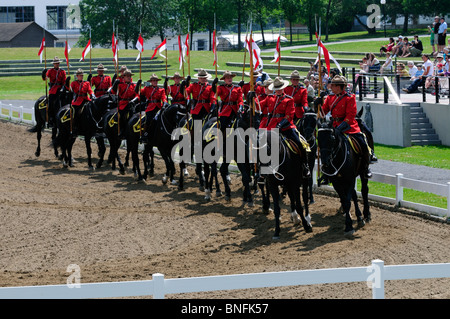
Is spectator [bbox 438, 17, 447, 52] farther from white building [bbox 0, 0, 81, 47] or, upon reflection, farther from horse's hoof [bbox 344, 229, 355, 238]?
white building [bbox 0, 0, 81, 47]

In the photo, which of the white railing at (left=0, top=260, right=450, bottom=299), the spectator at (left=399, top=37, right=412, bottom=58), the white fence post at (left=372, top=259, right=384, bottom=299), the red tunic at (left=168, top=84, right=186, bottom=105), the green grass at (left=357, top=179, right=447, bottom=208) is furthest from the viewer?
the spectator at (left=399, top=37, right=412, bottom=58)

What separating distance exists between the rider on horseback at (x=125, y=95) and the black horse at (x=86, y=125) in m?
0.88

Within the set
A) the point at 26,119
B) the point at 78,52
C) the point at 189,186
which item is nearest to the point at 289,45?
the point at 78,52

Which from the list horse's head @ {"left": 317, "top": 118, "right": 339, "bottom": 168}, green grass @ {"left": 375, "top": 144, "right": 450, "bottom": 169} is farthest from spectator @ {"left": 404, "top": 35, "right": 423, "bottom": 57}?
horse's head @ {"left": 317, "top": 118, "right": 339, "bottom": 168}

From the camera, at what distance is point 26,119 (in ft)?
114

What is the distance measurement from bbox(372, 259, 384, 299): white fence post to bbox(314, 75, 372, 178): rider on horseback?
6.21 m

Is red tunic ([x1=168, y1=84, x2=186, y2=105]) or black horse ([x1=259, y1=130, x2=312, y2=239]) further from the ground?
red tunic ([x1=168, y1=84, x2=186, y2=105])

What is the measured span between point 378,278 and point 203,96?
1135 cm

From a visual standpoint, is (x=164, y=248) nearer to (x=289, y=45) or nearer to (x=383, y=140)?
(x=383, y=140)

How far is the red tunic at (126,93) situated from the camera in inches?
854

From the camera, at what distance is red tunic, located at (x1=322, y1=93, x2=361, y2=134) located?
561 inches

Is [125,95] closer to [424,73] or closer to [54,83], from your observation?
[54,83]

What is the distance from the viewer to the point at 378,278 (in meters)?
8.11
